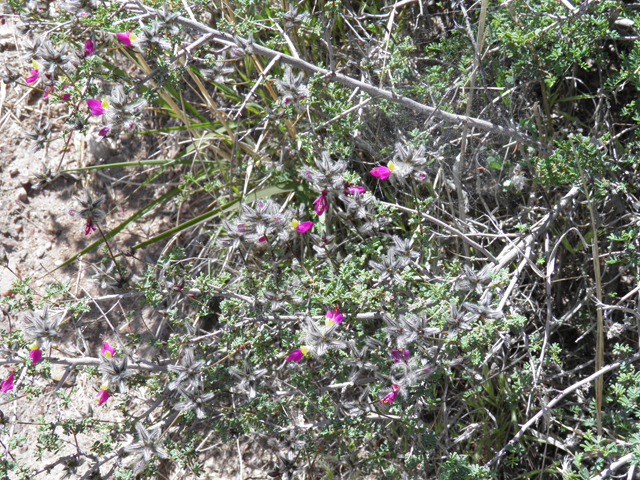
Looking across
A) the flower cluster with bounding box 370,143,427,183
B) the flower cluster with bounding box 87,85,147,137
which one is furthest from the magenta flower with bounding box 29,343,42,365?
the flower cluster with bounding box 370,143,427,183

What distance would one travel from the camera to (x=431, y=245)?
242 centimetres

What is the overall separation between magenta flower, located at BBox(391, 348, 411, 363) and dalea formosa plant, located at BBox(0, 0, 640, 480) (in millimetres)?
56

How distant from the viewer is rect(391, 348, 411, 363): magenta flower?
181 centimetres

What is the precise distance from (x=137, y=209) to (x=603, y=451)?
275 centimetres

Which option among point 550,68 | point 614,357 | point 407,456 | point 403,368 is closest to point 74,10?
point 403,368

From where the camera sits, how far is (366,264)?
2482 millimetres

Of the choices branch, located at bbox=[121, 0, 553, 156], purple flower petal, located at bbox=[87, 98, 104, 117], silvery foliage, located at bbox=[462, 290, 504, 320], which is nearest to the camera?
silvery foliage, located at bbox=[462, 290, 504, 320]

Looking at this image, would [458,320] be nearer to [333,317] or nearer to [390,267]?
[390,267]

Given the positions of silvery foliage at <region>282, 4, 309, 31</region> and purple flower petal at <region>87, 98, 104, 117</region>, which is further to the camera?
silvery foliage at <region>282, 4, 309, 31</region>

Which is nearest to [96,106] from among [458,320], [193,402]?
[193,402]

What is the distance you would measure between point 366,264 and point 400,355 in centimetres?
72

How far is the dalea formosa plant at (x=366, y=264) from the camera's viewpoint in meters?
1.87

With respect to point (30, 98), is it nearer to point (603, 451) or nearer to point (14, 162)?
point (14, 162)

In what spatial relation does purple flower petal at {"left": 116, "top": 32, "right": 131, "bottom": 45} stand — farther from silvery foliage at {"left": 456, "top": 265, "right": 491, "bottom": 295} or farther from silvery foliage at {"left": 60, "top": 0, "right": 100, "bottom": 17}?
silvery foliage at {"left": 456, "top": 265, "right": 491, "bottom": 295}
